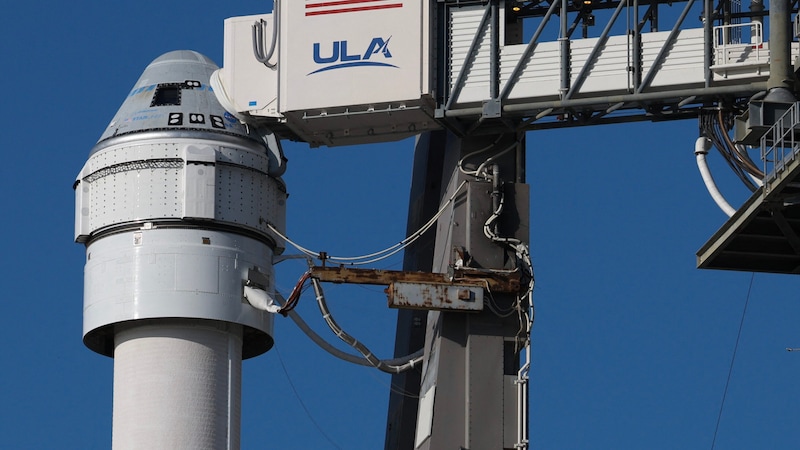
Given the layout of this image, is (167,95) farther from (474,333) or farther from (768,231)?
(768,231)

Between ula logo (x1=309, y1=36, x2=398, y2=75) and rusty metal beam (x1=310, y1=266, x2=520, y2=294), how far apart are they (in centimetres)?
456

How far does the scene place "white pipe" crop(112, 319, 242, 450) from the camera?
56125 mm

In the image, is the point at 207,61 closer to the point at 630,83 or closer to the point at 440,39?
the point at 440,39

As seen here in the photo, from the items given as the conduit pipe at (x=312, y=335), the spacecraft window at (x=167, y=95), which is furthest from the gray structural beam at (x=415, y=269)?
the spacecraft window at (x=167, y=95)

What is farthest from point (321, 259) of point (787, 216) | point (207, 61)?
point (787, 216)

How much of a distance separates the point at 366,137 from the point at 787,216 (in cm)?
1057

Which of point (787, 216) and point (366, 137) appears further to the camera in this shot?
point (366, 137)

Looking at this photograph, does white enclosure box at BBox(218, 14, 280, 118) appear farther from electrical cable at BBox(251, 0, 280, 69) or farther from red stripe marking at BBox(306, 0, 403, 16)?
red stripe marking at BBox(306, 0, 403, 16)

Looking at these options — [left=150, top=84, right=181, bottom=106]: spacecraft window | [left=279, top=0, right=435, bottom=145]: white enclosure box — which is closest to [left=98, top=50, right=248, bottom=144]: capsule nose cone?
[left=150, top=84, right=181, bottom=106]: spacecraft window

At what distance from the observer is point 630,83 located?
2169 inches

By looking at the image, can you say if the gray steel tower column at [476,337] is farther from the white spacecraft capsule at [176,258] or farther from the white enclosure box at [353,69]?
the white spacecraft capsule at [176,258]

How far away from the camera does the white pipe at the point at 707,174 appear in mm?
54125

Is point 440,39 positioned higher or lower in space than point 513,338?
higher

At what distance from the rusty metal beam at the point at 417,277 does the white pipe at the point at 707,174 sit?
4.58 m
